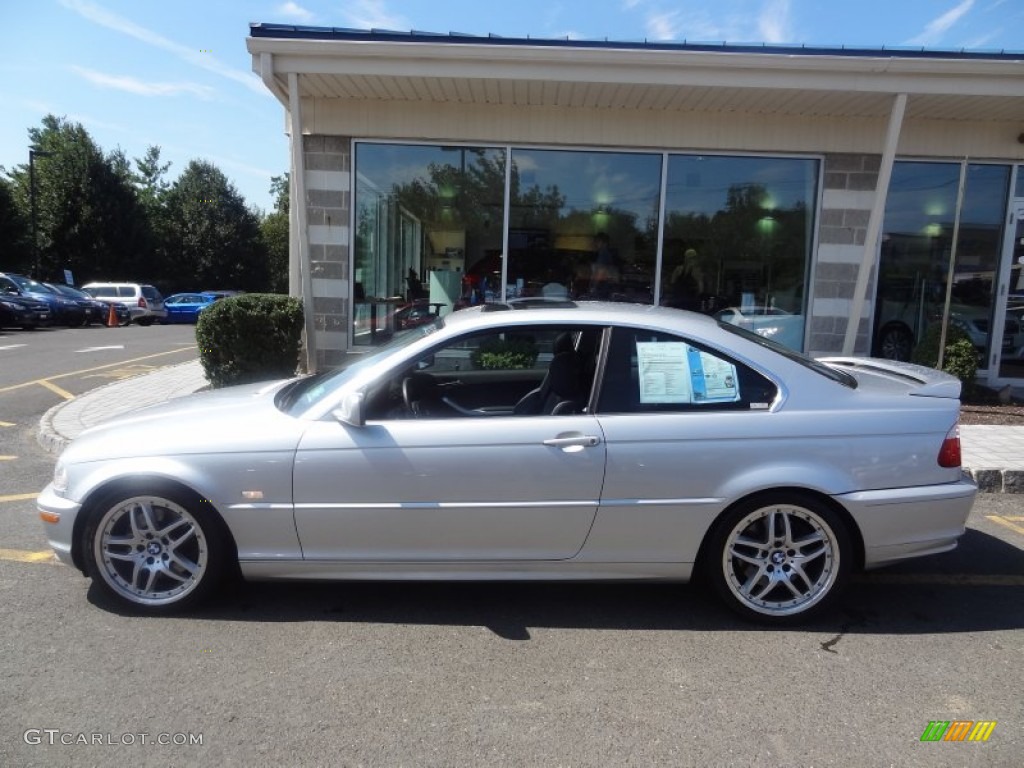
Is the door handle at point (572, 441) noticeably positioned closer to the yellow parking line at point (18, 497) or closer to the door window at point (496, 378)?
the door window at point (496, 378)

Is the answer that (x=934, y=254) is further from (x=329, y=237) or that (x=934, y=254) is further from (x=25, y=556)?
(x=25, y=556)

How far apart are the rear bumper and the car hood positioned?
267cm

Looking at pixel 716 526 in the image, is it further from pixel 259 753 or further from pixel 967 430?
pixel 967 430

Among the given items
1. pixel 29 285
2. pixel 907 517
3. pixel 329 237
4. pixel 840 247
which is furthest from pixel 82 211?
pixel 907 517

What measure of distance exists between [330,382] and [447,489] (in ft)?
3.04

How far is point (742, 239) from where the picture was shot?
9.83 m

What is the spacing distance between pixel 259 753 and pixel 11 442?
6.04 meters

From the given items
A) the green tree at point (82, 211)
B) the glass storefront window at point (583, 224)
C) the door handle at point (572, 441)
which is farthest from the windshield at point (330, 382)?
the green tree at point (82, 211)

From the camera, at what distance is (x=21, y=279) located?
76.6 ft

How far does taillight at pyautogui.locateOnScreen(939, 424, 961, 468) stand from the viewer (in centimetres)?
341

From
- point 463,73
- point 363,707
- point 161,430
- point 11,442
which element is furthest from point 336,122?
point 363,707

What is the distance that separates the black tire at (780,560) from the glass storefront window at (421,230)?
22.8ft

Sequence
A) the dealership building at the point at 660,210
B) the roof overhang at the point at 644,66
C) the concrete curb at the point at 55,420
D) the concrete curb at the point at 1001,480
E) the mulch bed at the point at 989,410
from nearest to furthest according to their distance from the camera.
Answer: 1. the concrete curb at the point at 1001,480
2. the concrete curb at the point at 55,420
3. the roof overhang at the point at 644,66
4. the mulch bed at the point at 989,410
5. the dealership building at the point at 660,210

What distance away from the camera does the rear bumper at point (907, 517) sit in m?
3.35
